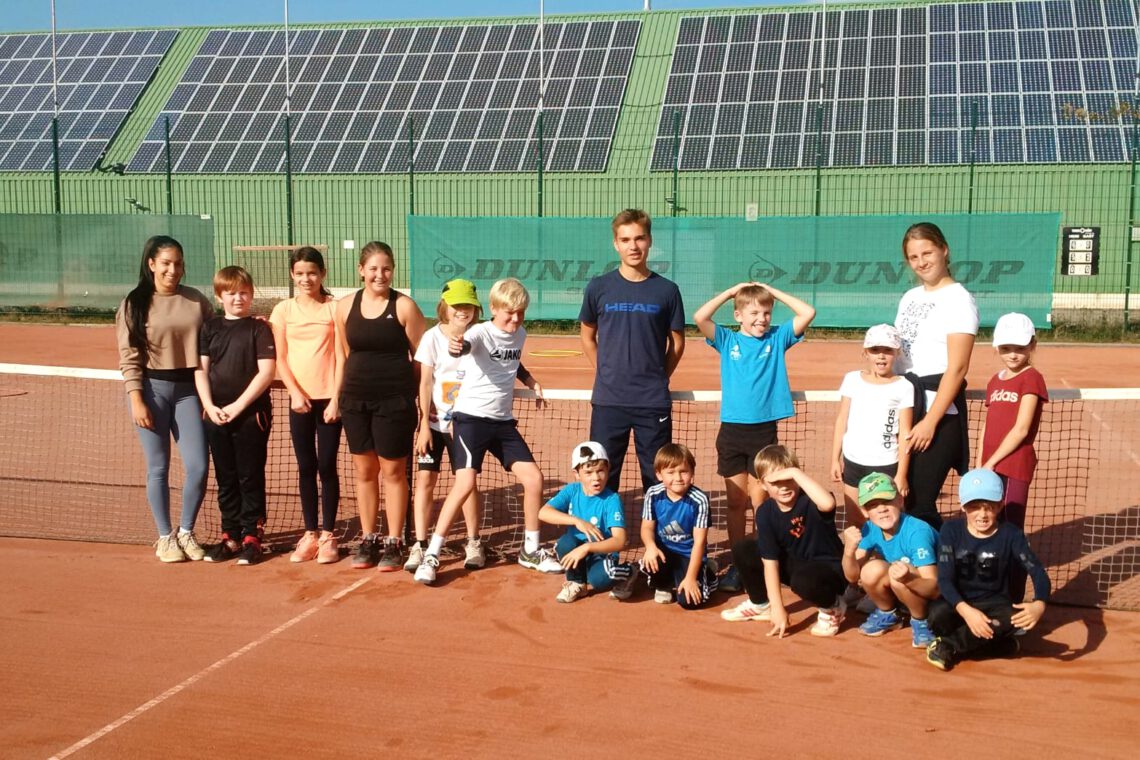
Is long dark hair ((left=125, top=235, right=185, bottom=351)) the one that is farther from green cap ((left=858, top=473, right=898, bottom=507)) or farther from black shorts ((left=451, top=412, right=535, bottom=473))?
green cap ((left=858, top=473, right=898, bottom=507))

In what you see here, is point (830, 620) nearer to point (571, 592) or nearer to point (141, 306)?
point (571, 592)

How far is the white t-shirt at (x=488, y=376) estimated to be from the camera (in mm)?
6516

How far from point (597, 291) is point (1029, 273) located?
15454mm

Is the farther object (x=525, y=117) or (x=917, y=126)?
(x=525, y=117)

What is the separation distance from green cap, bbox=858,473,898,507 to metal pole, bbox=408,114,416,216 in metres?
20.2

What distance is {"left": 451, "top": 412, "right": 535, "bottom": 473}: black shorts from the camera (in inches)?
257

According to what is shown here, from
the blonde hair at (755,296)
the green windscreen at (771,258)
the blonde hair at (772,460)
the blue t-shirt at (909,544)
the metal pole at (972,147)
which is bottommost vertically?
the blue t-shirt at (909,544)

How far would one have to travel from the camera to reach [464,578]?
6598 mm

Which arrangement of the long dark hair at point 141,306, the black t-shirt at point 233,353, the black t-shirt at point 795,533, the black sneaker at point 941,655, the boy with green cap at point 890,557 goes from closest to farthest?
the black sneaker at point 941,655 < the boy with green cap at point 890,557 < the black t-shirt at point 795,533 < the long dark hair at point 141,306 < the black t-shirt at point 233,353

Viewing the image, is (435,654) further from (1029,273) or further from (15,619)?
(1029,273)

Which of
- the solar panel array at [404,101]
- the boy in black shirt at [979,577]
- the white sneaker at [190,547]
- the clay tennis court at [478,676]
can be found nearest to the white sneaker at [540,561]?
the clay tennis court at [478,676]

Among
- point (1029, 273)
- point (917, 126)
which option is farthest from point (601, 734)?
→ point (917, 126)

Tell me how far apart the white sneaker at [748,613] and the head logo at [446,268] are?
1648cm

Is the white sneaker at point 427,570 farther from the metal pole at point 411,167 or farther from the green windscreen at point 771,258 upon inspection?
the metal pole at point 411,167
